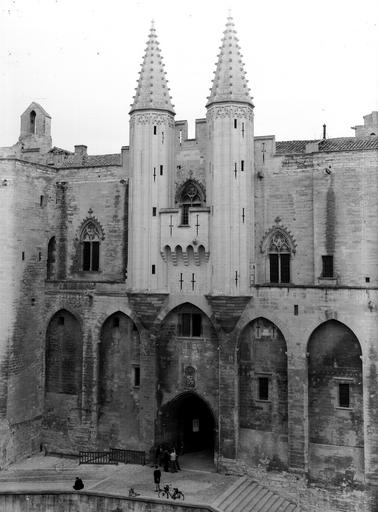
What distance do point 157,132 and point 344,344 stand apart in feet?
43.8

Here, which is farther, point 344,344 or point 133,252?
point 133,252

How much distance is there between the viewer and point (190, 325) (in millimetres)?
28609

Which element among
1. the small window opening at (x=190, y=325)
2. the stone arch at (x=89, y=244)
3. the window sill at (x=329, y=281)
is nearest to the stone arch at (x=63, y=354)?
the stone arch at (x=89, y=244)

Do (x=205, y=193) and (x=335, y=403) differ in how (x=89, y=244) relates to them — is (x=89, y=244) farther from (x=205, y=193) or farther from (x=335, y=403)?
(x=335, y=403)

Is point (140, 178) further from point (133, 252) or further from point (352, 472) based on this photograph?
point (352, 472)

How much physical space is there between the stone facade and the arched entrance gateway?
104 mm

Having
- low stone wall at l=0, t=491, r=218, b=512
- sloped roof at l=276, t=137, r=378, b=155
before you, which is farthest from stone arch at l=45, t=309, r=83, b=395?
sloped roof at l=276, t=137, r=378, b=155

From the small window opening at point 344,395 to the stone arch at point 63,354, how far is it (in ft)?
43.3

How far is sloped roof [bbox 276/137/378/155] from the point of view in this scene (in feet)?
90.4

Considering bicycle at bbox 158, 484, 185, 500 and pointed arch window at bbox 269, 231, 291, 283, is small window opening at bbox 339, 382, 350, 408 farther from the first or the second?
bicycle at bbox 158, 484, 185, 500

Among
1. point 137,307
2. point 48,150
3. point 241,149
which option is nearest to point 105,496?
point 137,307

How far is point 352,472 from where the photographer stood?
2495cm

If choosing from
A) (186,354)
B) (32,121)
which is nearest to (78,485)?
(186,354)

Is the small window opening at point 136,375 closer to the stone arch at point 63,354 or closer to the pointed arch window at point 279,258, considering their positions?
the stone arch at point 63,354
